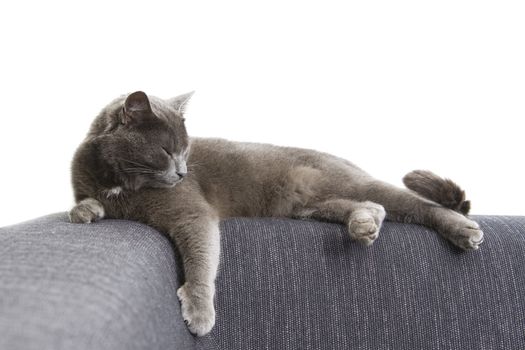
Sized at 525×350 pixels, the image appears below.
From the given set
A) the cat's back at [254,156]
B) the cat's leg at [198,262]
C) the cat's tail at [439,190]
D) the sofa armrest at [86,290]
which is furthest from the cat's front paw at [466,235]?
the sofa armrest at [86,290]

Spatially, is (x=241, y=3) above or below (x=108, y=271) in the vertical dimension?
above

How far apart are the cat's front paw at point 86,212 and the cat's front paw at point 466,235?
990mm

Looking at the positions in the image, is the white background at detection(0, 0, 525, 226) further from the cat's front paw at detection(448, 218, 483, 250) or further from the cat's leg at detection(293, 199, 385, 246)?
the cat's front paw at detection(448, 218, 483, 250)

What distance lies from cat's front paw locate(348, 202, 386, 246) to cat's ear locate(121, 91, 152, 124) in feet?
2.10

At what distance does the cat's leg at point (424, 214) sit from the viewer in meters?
1.45

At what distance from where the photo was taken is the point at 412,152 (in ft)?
7.04

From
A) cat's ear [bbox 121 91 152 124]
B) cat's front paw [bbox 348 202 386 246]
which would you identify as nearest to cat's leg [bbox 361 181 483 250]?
cat's front paw [bbox 348 202 386 246]

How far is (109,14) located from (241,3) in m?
0.53

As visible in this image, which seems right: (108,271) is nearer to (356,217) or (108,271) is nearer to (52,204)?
(356,217)

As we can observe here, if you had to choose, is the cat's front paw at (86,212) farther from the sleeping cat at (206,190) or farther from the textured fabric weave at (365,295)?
the textured fabric weave at (365,295)

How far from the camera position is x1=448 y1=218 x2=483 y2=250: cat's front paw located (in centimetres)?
143

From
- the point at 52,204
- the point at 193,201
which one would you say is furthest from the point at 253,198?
the point at 52,204

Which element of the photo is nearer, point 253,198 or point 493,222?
point 493,222

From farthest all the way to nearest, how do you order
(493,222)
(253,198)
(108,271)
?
1. (253,198)
2. (493,222)
3. (108,271)
